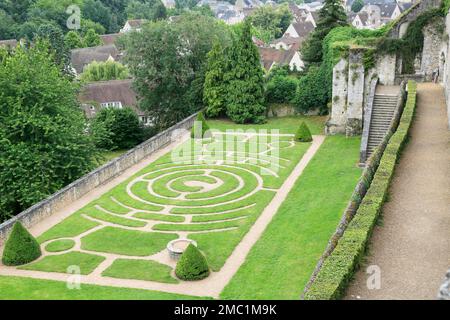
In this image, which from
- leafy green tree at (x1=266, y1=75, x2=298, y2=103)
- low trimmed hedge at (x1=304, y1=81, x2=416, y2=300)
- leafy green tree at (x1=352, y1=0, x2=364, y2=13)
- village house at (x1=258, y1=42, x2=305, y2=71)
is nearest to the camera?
low trimmed hedge at (x1=304, y1=81, x2=416, y2=300)

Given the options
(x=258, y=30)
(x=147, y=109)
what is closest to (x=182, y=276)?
(x=147, y=109)

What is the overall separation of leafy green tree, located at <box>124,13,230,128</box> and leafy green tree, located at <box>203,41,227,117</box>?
2.06m

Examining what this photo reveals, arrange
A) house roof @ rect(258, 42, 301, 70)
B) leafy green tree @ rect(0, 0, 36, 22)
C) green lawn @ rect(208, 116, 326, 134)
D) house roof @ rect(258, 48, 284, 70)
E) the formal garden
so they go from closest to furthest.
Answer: the formal garden < green lawn @ rect(208, 116, 326, 134) < house roof @ rect(258, 42, 301, 70) < house roof @ rect(258, 48, 284, 70) < leafy green tree @ rect(0, 0, 36, 22)

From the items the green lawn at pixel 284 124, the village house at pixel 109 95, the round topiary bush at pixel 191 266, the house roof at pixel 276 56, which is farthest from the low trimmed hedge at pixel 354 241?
the house roof at pixel 276 56

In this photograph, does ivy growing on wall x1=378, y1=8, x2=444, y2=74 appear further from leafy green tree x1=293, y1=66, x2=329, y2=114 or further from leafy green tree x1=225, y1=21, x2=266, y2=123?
leafy green tree x1=225, y1=21, x2=266, y2=123

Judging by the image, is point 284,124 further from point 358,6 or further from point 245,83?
point 358,6

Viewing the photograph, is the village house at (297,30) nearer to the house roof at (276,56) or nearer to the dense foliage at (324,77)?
the house roof at (276,56)

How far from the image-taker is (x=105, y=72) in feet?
259

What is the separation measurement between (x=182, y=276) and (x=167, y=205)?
9221 mm

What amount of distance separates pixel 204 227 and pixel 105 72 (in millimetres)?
55838

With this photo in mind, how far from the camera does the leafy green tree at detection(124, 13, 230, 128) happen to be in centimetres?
5212

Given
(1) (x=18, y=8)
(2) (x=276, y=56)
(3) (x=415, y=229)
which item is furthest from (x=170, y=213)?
(1) (x=18, y=8)

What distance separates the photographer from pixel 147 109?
183 ft

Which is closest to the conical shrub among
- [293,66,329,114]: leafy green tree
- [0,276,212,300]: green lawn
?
[293,66,329,114]: leafy green tree
